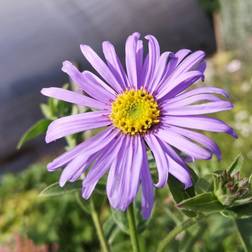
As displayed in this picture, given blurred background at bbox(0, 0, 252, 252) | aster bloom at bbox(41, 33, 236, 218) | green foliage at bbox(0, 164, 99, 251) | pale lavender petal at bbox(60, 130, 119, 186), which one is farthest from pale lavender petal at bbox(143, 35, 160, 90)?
blurred background at bbox(0, 0, 252, 252)

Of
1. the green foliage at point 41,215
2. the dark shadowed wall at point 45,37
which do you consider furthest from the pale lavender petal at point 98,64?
the dark shadowed wall at point 45,37

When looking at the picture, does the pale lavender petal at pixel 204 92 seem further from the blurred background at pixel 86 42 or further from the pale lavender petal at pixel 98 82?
the blurred background at pixel 86 42

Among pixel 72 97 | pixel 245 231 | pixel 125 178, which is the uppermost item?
pixel 72 97

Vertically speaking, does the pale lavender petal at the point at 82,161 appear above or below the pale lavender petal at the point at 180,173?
above

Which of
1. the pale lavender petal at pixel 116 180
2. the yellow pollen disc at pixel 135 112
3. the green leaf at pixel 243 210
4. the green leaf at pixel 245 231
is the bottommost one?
the green leaf at pixel 245 231

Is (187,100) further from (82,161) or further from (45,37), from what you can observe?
(45,37)

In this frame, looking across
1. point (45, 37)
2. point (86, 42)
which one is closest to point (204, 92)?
point (45, 37)

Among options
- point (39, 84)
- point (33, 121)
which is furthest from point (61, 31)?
point (33, 121)
